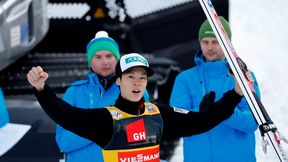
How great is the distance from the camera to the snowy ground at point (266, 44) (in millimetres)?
8875

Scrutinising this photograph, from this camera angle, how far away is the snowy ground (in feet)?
29.1

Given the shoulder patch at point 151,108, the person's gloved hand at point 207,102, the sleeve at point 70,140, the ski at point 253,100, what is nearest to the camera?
the ski at point 253,100

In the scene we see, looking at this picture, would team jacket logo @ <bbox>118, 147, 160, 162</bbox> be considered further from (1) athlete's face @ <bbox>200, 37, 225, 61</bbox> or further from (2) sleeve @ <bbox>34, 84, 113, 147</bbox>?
(1) athlete's face @ <bbox>200, 37, 225, 61</bbox>

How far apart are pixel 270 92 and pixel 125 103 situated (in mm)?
6144

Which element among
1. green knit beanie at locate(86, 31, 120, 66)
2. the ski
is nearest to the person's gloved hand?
the ski

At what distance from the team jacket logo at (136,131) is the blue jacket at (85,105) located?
0.51m

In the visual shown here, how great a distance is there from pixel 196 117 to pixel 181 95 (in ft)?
1.96

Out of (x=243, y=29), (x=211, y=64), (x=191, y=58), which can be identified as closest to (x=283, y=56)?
(x=243, y=29)

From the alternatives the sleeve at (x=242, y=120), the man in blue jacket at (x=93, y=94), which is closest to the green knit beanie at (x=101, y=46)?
the man in blue jacket at (x=93, y=94)

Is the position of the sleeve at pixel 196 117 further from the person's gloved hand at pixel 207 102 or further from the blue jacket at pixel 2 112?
the blue jacket at pixel 2 112

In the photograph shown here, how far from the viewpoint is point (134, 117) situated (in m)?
3.18

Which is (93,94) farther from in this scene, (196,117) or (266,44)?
(266,44)

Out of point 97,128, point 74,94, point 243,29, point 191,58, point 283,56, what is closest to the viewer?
point 97,128

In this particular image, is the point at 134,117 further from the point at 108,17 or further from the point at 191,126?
the point at 108,17
